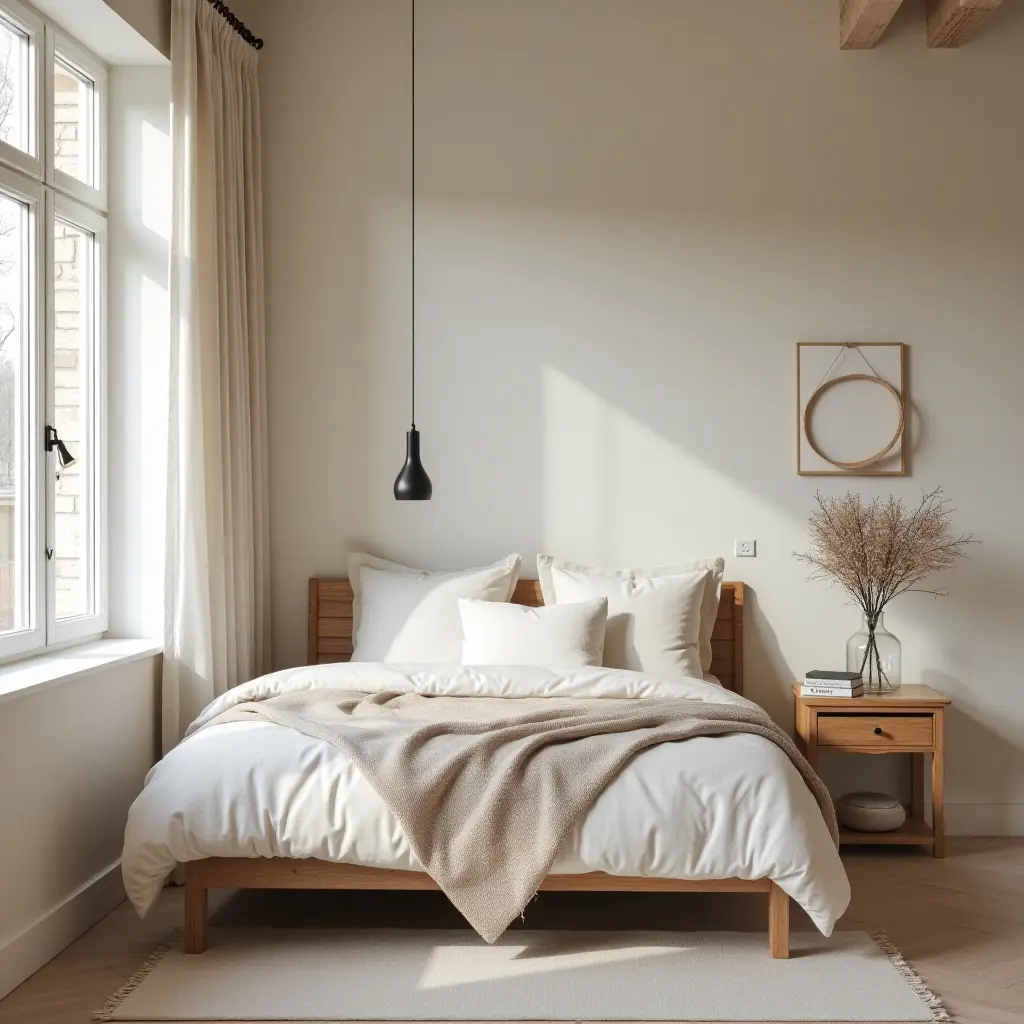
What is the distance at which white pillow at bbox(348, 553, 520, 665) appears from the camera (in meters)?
4.21

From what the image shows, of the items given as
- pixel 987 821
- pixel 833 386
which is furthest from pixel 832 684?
pixel 833 386

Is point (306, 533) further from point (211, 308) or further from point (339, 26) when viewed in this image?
point (339, 26)

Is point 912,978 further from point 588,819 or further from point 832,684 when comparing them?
point 832,684

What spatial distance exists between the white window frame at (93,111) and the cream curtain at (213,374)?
0.28 m

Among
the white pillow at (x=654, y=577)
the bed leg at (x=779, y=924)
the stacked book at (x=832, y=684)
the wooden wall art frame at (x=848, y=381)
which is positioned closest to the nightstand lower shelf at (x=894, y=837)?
the stacked book at (x=832, y=684)

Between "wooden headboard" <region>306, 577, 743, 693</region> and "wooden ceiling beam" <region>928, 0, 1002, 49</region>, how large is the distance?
223 centimetres

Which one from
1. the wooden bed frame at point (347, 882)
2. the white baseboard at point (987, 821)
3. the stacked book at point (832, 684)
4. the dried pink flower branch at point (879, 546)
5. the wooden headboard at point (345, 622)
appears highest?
the dried pink flower branch at point (879, 546)

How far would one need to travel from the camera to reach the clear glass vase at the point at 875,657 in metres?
4.23

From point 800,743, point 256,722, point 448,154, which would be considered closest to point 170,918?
point 256,722

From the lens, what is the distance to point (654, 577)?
439 centimetres

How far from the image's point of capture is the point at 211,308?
3.97 meters

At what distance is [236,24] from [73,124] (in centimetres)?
81

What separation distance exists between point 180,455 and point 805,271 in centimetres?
249

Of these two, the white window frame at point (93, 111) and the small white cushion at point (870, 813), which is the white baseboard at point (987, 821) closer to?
the small white cushion at point (870, 813)
